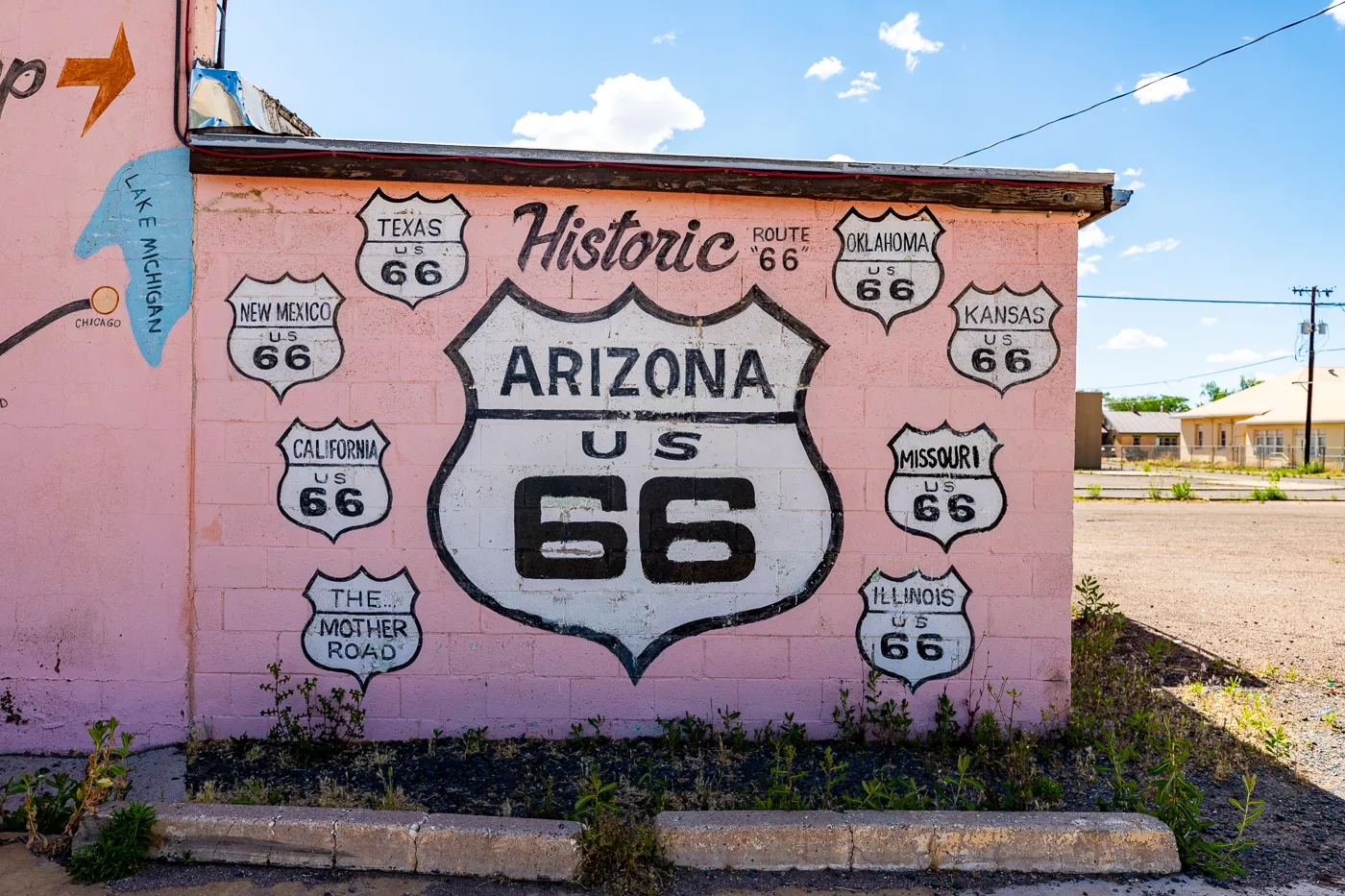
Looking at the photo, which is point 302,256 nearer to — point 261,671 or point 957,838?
point 261,671

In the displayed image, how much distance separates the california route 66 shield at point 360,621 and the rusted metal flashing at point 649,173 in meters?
2.08

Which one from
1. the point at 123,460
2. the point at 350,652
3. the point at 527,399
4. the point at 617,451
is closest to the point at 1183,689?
the point at 617,451

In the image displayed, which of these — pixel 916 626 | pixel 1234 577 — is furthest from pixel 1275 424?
pixel 916 626

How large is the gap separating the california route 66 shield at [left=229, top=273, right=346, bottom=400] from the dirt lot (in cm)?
628

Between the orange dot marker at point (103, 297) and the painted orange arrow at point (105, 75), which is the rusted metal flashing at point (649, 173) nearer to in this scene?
the painted orange arrow at point (105, 75)

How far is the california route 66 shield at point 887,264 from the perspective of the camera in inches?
167

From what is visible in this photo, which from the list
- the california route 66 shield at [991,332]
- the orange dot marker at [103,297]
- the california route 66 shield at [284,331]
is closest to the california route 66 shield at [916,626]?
the california route 66 shield at [991,332]

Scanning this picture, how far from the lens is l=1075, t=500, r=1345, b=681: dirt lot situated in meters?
6.14

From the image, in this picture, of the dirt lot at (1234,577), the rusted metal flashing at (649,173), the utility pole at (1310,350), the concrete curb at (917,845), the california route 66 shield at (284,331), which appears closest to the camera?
the concrete curb at (917,845)

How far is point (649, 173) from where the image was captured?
13.6 ft

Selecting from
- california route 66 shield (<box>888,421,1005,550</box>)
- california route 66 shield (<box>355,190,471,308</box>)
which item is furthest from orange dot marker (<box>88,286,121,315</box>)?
california route 66 shield (<box>888,421,1005,550</box>)

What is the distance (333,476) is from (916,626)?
123 inches

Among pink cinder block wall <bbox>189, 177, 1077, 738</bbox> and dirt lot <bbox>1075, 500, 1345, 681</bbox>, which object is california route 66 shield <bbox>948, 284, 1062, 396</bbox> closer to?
pink cinder block wall <bbox>189, 177, 1077, 738</bbox>

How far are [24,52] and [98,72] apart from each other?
0.38 metres
